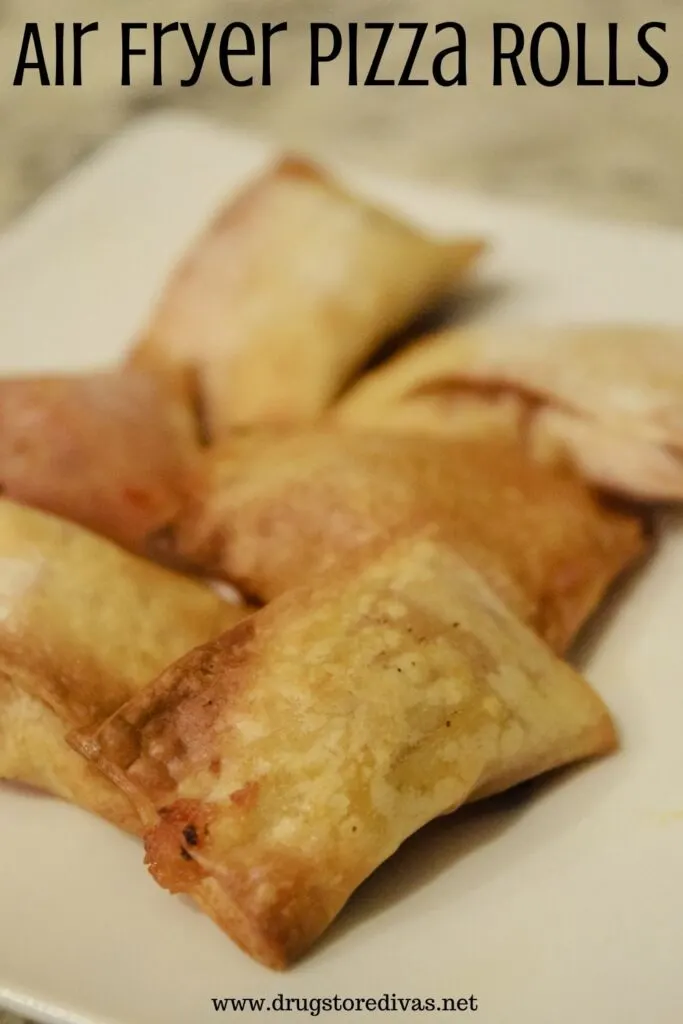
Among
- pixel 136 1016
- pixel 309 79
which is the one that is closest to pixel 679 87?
pixel 309 79

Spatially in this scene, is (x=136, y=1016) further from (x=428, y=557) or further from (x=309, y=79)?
(x=309, y=79)

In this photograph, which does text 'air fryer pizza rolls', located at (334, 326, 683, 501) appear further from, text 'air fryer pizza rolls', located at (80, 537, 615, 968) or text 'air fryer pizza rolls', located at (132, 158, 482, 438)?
text 'air fryer pizza rolls', located at (80, 537, 615, 968)

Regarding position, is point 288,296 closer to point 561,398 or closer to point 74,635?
point 561,398

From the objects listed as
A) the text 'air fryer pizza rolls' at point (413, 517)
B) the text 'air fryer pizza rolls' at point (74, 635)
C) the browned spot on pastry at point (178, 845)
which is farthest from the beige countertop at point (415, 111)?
the browned spot on pastry at point (178, 845)

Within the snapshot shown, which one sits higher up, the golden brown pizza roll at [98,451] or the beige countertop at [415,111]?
Result: the beige countertop at [415,111]

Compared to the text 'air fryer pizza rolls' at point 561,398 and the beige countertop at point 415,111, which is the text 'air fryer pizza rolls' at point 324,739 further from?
the beige countertop at point 415,111

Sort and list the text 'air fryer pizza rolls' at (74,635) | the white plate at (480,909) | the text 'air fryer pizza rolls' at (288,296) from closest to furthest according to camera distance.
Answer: the white plate at (480,909), the text 'air fryer pizza rolls' at (74,635), the text 'air fryer pizza rolls' at (288,296)

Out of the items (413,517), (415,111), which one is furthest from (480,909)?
(415,111)

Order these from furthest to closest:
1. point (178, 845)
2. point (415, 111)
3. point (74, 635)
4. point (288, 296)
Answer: point (415, 111), point (288, 296), point (74, 635), point (178, 845)
